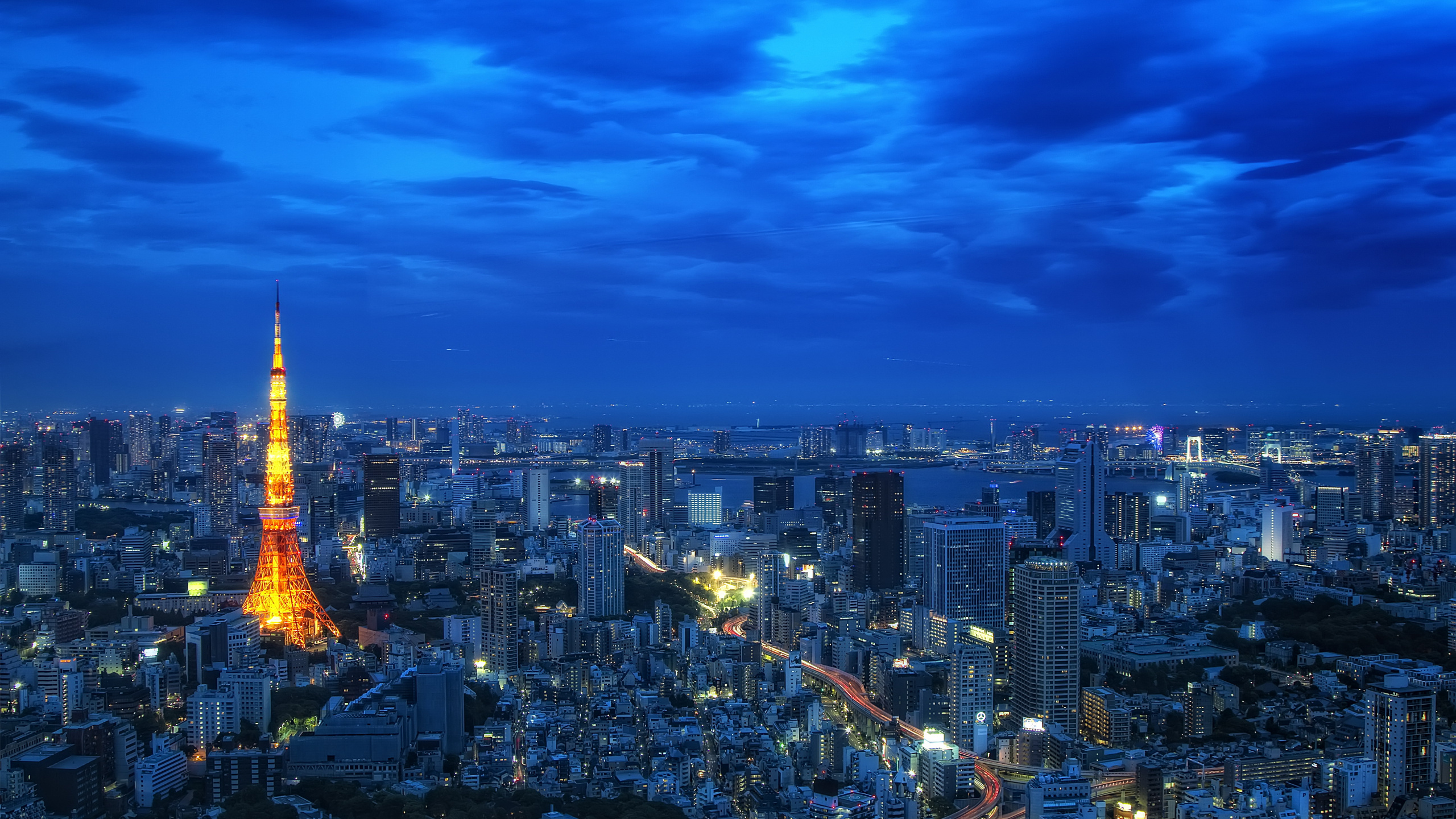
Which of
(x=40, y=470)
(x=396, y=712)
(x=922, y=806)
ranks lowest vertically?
(x=922, y=806)

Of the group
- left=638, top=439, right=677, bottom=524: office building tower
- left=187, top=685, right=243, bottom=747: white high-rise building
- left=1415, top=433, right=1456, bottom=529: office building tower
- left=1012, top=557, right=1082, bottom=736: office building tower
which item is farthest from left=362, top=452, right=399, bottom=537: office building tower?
left=1415, top=433, right=1456, bottom=529: office building tower

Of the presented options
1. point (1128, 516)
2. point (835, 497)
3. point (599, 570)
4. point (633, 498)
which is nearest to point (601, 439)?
point (633, 498)

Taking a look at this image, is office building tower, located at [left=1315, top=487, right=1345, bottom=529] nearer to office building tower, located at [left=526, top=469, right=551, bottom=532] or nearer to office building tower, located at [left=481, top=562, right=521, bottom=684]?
office building tower, located at [left=526, top=469, right=551, bottom=532]

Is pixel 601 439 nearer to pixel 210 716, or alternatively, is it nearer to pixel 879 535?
pixel 879 535

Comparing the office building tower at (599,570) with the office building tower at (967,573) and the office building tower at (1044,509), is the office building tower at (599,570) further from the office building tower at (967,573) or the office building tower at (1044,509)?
the office building tower at (1044,509)

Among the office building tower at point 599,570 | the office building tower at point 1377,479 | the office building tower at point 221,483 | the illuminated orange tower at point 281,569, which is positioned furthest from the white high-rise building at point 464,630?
the office building tower at point 1377,479

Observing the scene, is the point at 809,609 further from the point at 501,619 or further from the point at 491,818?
the point at 491,818

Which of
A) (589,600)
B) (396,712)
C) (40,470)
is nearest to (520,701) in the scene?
(396,712)
